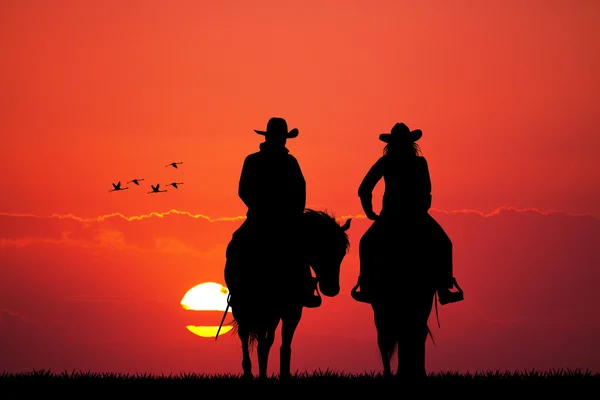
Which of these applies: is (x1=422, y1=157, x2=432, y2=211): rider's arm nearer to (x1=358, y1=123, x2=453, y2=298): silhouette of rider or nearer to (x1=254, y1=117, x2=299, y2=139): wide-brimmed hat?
(x1=358, y1=123, x2=453, y2=298): silhouette of rider

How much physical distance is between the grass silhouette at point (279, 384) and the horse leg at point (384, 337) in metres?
0.27

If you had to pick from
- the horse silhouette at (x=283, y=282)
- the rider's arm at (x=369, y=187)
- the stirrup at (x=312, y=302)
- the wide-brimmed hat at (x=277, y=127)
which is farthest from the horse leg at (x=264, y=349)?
the wide-brimmed hat at (x=277, y=127)

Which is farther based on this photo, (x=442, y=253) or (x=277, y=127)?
(x=277, y=127)

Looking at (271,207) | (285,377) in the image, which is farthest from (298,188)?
(285,377)

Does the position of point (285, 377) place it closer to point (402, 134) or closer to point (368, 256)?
point (368, 256)

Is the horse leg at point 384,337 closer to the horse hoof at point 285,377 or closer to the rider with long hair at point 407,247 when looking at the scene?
the rider with long hair at point 407,247

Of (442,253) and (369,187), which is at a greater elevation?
(369,187)

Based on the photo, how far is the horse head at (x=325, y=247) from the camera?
14.6 metres

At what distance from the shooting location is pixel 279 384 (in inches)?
527

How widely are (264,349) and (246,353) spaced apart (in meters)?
0.37

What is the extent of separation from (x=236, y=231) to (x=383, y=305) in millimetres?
2461

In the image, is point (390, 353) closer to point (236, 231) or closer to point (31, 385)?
point (236, 231)

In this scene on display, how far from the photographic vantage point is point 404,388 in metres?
13.1

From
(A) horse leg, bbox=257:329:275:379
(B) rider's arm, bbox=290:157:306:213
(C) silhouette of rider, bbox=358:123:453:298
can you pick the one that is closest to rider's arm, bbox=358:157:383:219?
(C) silhouette of rider, bbox=358:123:453:298
